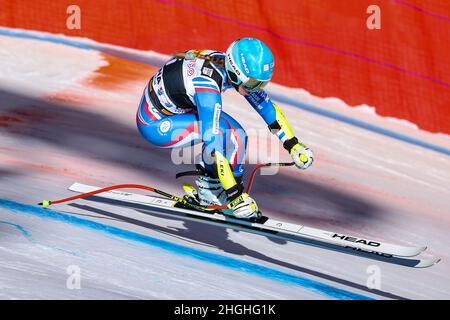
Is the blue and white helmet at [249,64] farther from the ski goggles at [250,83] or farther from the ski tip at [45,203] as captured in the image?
the ski tip at [45,203]

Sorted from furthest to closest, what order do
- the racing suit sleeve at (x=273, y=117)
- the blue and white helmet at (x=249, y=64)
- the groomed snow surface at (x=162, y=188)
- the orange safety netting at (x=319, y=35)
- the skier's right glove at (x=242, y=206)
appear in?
the orange safety netting at (x=319, y=35)
the racing suit sleeve at (x=273, y=117)
the blue and white helmet at (x=249, y=64)
the skier's right glove at (x=242, y=206)
the groomed snow surface at (x=162, y=188)

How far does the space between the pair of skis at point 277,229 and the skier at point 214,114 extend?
0.37 ft

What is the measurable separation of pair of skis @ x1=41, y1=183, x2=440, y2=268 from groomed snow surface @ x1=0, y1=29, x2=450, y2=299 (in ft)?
0.46

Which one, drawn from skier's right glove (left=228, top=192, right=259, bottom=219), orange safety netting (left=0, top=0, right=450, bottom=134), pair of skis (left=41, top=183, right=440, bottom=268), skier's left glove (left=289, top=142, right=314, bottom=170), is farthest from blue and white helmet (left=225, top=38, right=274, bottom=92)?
orange safety netting (left=0, top=0, right=450, bottom=134)

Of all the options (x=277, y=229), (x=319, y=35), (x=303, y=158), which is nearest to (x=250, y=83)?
(x=303, y=158)

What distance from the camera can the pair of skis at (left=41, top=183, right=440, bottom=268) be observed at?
5316 millimetres

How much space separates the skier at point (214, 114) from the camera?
527 centimetres

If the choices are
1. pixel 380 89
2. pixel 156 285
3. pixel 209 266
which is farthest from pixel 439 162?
pixel 156 285

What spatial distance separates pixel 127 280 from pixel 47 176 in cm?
218

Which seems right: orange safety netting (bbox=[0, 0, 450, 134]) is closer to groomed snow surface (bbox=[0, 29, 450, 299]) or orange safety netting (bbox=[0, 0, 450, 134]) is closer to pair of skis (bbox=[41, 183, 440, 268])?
groomed snow surface (bbox=[0, 29, 450, 299])

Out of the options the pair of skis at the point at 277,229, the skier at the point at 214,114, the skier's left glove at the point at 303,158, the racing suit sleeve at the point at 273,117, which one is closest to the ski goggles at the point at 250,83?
the skier at the point at 214,114

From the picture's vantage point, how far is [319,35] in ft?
32.5

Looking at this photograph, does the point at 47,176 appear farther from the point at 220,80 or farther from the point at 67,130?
the point at 220,80

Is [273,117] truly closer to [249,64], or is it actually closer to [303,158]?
[303,158]
